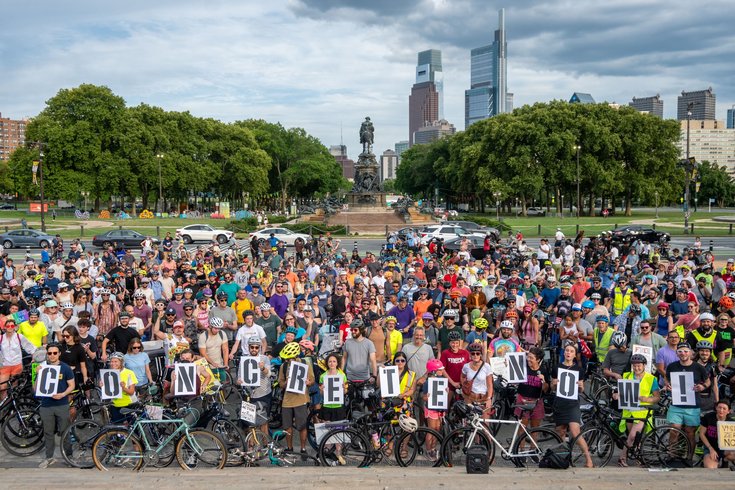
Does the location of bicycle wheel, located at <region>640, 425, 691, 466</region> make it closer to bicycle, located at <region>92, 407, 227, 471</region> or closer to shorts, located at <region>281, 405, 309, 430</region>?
shorts, located at <region>281, 405, 309, 430</region>

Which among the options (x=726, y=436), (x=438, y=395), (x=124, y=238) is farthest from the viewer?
(x=124, y=238)

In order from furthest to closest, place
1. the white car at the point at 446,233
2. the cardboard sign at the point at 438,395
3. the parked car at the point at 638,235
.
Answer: the white car at the point at 446,233
the parked car at the point at 638,235
the cardboard sign at the point at 438,395

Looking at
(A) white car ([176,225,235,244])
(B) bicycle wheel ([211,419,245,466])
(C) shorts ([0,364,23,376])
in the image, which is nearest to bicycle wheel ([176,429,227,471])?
(B) bicycle wheel ([211,419,245,466])

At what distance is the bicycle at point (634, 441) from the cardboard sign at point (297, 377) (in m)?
3.68

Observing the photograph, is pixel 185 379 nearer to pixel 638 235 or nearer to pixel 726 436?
pixel 726 436

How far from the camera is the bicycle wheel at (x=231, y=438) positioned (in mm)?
8055

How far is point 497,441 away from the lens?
8.07 metres

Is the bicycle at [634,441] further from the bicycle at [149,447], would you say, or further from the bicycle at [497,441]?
the bicycle at [149,447]

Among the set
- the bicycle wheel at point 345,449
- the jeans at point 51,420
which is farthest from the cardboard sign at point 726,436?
the jeans at point 51,420

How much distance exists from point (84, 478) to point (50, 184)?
6648 centimetres

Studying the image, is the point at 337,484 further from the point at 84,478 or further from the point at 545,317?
the point at 545,317

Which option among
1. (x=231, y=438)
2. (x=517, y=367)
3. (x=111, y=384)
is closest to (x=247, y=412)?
(x=231, y=438)

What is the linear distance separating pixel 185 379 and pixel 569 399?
5215 mm

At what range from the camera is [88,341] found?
32.5ft
